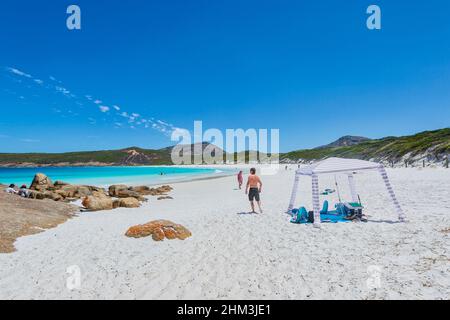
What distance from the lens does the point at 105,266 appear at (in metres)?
7.11

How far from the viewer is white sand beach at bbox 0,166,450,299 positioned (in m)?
5.45

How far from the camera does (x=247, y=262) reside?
277 inches

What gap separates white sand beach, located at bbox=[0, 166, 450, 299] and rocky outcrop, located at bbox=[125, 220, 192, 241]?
0.90 ft

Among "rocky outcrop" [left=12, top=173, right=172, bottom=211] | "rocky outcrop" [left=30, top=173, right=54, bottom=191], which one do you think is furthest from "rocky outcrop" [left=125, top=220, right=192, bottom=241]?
"rocky outcrop" [left=30, top=173, right=54, bottom=191]

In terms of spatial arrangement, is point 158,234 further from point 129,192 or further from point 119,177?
point 119,177

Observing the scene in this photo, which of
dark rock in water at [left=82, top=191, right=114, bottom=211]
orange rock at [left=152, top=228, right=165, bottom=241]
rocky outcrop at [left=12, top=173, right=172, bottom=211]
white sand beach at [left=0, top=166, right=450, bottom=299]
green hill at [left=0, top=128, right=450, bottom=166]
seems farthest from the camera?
green hill at [left=0, top=128, right=450, bottom=166]

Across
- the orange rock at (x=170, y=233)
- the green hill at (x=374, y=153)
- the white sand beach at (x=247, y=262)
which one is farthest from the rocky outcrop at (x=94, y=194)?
the green hill at (x=374, y=153)

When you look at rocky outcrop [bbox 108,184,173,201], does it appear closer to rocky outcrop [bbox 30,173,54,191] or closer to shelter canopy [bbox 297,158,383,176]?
rocky outcrop [bbox 30,173,54,191]

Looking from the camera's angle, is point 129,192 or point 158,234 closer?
point 158,234

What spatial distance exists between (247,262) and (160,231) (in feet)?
12.8

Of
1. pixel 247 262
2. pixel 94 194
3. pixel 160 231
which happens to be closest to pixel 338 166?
pixel 247 262

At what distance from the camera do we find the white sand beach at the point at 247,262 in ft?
17.9
